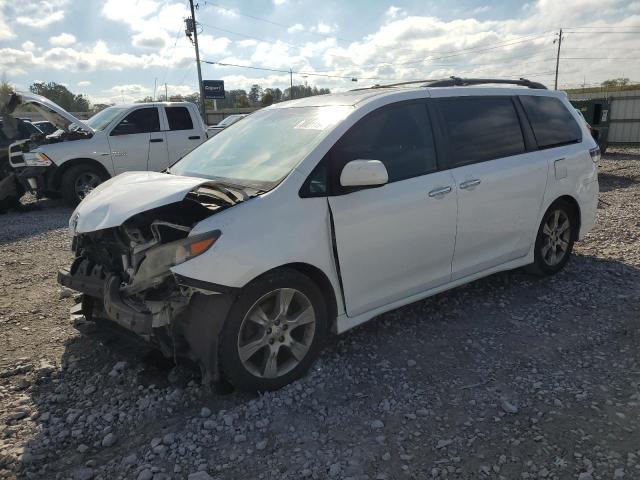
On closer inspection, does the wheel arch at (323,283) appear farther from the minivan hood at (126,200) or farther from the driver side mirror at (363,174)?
the minivan hood at (126,200)

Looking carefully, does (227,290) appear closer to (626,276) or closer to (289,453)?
(289,453)

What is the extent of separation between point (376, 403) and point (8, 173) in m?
10.1

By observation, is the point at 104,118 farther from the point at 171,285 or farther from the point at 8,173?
the point at 171,285

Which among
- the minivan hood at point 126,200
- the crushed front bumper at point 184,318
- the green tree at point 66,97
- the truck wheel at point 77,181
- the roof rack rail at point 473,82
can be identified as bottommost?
the crushed front bumper at point 184,318

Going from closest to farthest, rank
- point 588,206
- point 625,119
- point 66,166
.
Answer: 1. point 588,206
2. point 66,166
3. point 625,119

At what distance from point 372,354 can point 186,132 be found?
859cm

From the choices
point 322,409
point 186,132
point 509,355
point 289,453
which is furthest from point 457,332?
point 186,132

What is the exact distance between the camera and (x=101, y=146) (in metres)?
9.96

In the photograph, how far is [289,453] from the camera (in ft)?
8.87

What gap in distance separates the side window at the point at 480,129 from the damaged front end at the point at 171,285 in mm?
1830

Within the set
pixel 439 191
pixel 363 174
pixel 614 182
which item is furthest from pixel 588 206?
pixel 614 182

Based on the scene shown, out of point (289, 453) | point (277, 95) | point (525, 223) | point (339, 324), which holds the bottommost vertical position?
point (289, 453)

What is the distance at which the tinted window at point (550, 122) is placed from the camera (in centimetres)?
477

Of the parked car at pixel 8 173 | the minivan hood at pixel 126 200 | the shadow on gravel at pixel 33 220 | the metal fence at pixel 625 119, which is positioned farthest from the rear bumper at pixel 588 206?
the metal fence at pixel 625 119
